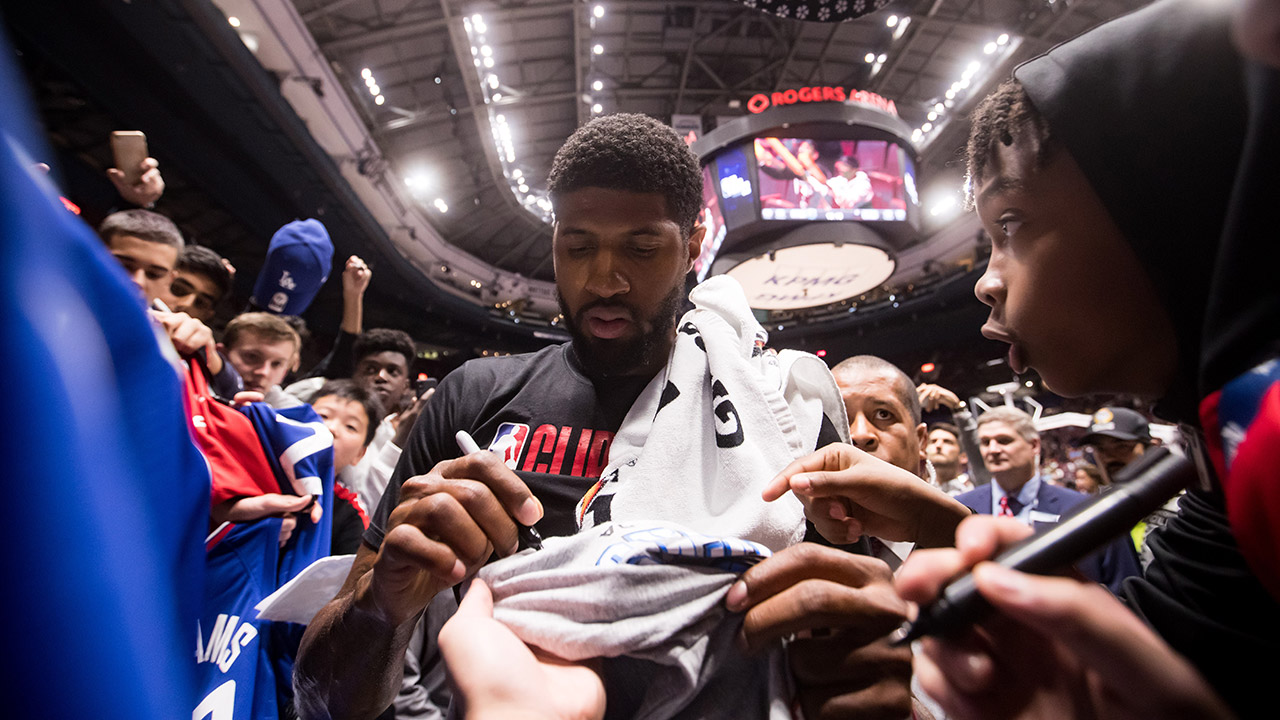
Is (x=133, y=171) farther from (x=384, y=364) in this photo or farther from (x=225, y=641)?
(x=225, y=641)

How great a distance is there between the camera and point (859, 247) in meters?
8.54

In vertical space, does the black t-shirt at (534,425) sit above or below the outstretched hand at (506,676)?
above

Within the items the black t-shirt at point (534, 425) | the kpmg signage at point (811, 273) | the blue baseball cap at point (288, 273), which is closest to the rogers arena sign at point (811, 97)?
the kpmg signage at point (811, 273)

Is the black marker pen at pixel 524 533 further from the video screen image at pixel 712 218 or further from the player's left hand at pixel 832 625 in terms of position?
the video screen image at pixel 712 218

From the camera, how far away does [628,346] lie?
126cm

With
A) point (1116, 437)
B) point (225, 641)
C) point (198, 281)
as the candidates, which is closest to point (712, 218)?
point (1116, 437)

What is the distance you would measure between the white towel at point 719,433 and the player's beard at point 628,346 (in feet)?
0.15

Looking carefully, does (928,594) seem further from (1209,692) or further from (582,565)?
(582,565)

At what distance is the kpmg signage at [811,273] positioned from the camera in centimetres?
866

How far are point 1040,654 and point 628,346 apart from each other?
0.89 metres

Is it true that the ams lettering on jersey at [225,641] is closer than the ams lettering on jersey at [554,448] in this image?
No

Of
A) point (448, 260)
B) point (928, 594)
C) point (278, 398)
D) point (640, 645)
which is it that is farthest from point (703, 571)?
point (448, 260)

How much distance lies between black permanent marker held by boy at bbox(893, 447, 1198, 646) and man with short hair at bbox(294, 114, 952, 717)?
0.14m

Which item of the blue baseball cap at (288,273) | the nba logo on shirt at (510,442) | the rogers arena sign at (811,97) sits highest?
the rogers arena sign at (811,97)
